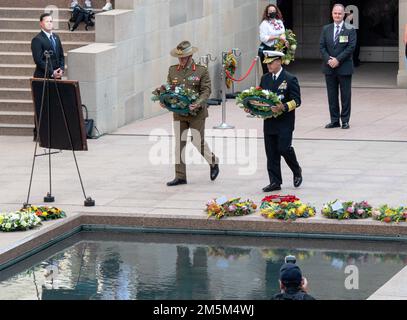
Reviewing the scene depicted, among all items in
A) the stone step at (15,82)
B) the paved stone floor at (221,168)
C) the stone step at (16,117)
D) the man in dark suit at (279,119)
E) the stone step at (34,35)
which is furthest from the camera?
the stone step at (34,35)

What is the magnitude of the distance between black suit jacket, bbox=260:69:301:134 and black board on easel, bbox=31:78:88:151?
7.89ft

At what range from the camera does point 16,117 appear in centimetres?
2127

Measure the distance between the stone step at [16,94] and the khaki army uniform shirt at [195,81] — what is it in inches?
222

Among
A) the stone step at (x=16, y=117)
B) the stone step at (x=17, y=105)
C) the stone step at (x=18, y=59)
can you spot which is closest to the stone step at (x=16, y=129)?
the stone step at (x=16, y=117)

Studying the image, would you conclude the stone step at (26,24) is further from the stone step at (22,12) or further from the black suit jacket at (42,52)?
the black suit jacket at (42,52)

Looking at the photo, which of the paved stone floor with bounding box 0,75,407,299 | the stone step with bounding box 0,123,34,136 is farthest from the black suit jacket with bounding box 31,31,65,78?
the stone step with bounding box 0,123,34,136

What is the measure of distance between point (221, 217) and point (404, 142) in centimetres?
590

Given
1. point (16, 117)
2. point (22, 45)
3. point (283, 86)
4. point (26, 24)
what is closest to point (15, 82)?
point (16, 117)

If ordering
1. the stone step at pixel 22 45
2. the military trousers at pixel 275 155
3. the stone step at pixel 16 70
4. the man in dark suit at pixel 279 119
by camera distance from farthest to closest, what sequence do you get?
1. the stone step at pixel 22 45
2. the stone step at pixel 16 70
3. the military trousers at pixel 275 155
4. the man in dark suit at pixel 279 119

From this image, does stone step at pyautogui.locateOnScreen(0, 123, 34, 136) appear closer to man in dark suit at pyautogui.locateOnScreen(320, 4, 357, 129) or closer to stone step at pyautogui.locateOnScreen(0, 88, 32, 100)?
stone step at pyautogui.locateOnScreen(0, 88, 32, 100)

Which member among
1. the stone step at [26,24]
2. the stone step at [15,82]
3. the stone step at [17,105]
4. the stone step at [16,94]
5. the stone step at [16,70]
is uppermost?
the stone step at [26,24]

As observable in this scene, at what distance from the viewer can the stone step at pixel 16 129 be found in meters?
21.1

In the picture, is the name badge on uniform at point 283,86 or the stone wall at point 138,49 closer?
the name badge on uniform at point 283,86
